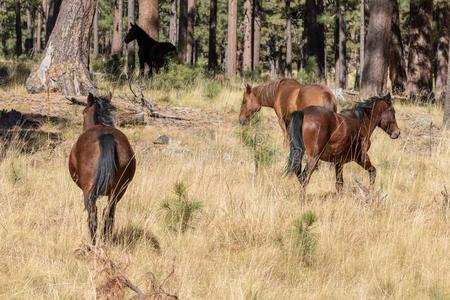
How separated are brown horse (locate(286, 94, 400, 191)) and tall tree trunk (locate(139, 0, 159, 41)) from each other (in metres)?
11.5

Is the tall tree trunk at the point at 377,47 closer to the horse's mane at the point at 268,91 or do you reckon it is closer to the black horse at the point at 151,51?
the black horse at the point at 151,51

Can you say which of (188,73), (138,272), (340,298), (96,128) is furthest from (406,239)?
(188,73)

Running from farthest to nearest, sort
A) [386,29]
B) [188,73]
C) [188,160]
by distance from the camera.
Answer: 1. [386,29]
2. [188,73]
3. [188,160]

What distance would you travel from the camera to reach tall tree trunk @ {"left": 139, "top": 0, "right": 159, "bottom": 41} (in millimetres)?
18897

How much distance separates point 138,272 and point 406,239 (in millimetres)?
2626

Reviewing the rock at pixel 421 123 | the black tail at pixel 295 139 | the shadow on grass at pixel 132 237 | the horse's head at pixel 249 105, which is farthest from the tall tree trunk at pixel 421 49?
the shadow on grass at pixel 132 237

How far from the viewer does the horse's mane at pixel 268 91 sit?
11.8 m

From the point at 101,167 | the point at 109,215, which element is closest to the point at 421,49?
the point at 109,215

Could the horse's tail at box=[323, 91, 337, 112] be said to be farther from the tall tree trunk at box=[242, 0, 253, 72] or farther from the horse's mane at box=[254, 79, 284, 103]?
the tall tree trunk at box=[242, 0, 253, 72]

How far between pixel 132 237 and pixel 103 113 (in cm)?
115

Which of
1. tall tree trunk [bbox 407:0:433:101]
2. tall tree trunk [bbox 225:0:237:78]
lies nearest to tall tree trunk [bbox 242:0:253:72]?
tall tree trunk [bbox 225:0:237:78]

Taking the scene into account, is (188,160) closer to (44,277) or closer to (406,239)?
(406,239)

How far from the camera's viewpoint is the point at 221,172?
7980 millimetres

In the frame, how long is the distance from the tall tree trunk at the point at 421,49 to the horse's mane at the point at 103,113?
59.3 feet
